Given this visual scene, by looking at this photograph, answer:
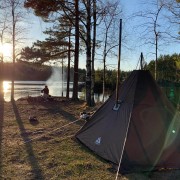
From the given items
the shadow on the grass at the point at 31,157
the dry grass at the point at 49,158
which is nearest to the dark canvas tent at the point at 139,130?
the dry grass at the point at 49,158

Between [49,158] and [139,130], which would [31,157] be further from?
[139,130]

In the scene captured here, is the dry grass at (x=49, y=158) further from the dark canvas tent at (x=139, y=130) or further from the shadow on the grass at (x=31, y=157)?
the dark canvas tent at (x=139, y=130)

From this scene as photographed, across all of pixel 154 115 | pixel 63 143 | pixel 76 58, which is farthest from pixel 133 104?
pixel 76 58

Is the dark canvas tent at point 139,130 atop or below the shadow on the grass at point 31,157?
atop

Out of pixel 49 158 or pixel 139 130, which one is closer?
pixel 139 130

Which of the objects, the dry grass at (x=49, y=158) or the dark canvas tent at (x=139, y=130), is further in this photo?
the dark canvas tent at (x=139, y=130)

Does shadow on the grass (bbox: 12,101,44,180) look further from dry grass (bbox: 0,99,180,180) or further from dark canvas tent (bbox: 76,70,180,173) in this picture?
dark canvas tent (bbox: 76,70,180,173)

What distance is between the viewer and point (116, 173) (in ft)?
18.6

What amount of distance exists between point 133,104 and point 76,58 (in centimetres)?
1529

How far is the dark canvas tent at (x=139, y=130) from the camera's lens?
238 inches

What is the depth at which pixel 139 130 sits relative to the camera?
20.8 ft

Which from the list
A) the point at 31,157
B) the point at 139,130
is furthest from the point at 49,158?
the point at 139,130

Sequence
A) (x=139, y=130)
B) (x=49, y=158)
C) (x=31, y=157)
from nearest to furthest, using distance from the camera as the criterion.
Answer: (x=139, y=130) → (x=49, y=158) → (x=31, y=157)

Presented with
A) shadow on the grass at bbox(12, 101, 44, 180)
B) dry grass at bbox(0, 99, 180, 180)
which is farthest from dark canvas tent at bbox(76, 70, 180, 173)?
shadow on the grass at bbox(12, 101, 44, 180)
